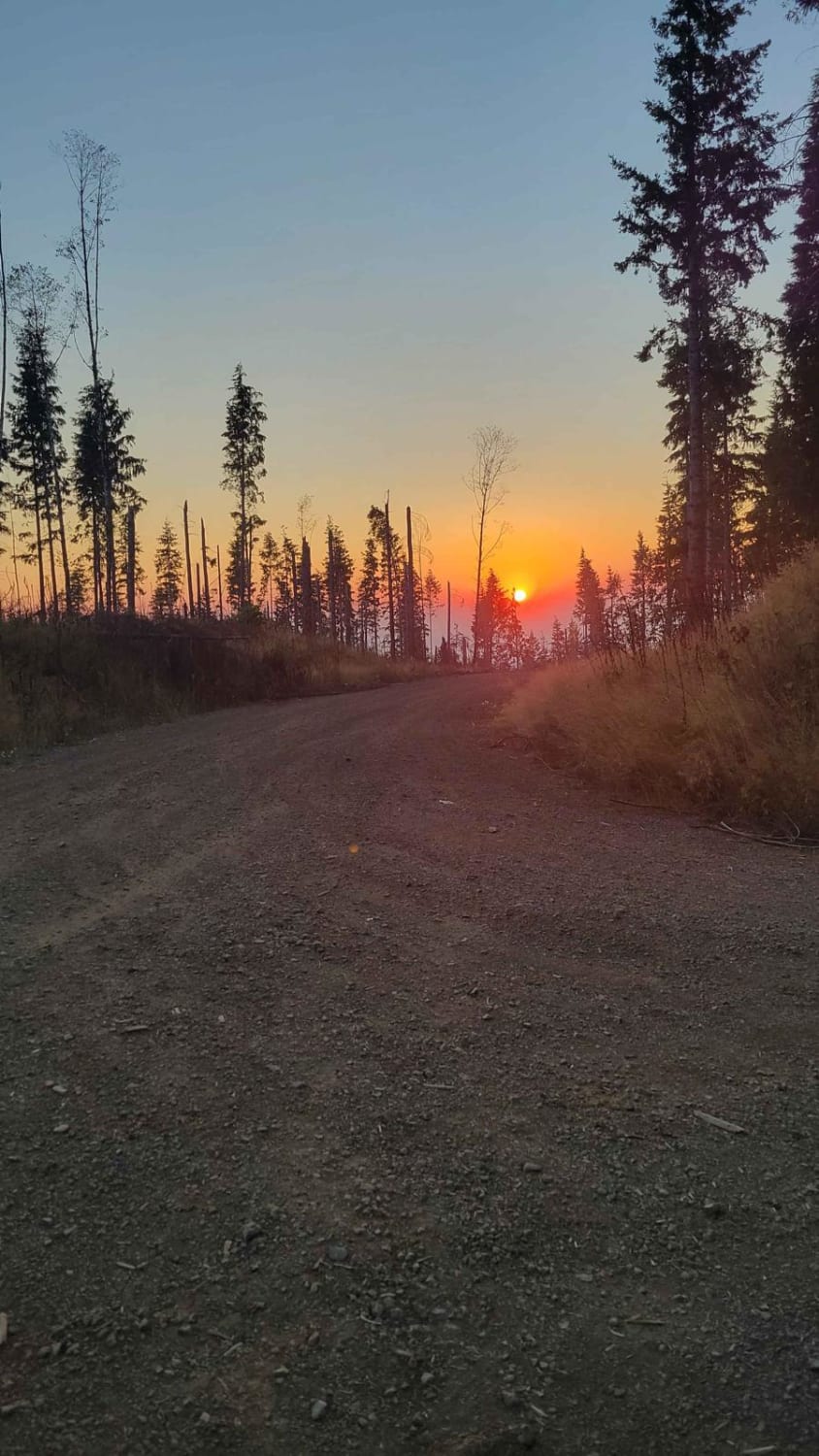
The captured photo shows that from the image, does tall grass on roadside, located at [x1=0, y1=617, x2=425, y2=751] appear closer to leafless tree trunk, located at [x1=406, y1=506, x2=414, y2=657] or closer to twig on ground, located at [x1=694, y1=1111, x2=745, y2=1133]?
twig on ground, located at [x1=694, y1=1111, x2=745, y2=1133]

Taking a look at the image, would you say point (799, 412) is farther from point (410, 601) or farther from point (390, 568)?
point (390, 568)

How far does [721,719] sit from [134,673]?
12528mm

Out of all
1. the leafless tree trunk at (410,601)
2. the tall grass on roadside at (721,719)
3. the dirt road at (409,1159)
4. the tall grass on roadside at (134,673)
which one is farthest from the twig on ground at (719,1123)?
the leafless tree trunk at (410,601)

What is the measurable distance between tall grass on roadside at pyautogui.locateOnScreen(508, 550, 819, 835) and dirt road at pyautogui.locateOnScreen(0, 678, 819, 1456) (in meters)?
1.40

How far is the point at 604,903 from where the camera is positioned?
13.7ft

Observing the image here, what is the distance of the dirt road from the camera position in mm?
1591

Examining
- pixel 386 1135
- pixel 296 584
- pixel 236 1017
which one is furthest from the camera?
pixel 296 584

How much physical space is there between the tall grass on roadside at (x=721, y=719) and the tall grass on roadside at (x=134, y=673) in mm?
7822

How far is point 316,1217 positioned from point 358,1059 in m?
0.69

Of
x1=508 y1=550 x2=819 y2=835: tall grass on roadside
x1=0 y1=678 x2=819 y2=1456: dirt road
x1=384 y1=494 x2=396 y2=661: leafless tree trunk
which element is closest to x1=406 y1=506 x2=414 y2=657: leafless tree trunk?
x1=384 y1=494 x2=396 y2=661: leafless tree trunk

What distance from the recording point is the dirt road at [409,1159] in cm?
159

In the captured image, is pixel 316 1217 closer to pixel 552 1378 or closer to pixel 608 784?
pixel 552 1378

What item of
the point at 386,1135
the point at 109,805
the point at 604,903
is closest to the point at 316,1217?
the point at 386,1135

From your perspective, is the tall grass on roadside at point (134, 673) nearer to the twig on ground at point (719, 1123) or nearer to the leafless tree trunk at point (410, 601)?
the twig on ground at point (719, 1123)
